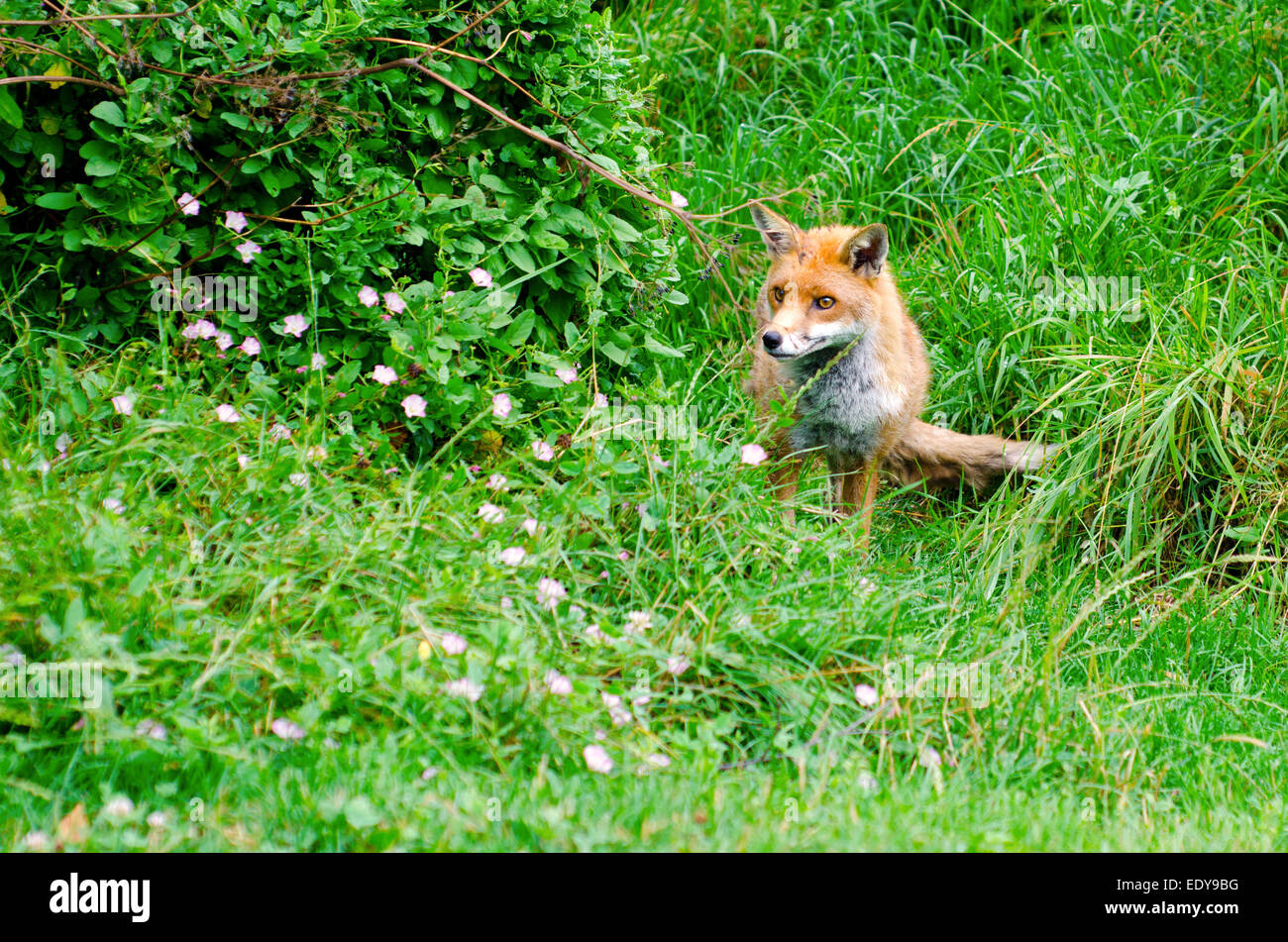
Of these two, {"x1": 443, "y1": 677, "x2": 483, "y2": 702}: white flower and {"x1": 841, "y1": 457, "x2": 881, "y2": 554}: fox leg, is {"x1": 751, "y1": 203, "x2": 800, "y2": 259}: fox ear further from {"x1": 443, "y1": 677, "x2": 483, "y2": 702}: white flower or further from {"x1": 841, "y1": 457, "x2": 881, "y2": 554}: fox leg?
{"x1": 443, "y1": 677, "x2": 483, "y2": 702}: white flower

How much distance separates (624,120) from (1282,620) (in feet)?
10.7

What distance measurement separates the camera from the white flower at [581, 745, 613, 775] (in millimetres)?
2877

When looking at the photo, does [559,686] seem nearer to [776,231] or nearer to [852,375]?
[852,375]

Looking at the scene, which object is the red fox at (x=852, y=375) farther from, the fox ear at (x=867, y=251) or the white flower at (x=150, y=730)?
the white flower at (x=150, y=730)

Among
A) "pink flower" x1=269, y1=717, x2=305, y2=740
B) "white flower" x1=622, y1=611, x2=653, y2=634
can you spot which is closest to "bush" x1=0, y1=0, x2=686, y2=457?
"white flower" x1=622, y1=611, x2=653, y2=634

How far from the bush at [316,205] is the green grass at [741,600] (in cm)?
27

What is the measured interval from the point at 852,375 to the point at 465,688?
2.74 m

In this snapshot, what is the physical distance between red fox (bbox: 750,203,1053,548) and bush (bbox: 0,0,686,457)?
0.91m

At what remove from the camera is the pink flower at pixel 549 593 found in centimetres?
333

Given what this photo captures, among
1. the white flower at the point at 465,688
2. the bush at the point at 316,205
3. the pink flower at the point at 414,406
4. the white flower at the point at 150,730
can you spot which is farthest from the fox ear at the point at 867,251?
the white flower at the point at 150,730

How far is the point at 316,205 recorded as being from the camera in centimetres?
412

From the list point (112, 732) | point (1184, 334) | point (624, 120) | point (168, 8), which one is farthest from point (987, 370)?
point (112, 732)

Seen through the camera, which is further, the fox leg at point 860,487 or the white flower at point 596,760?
the fox leg at point 860,487
